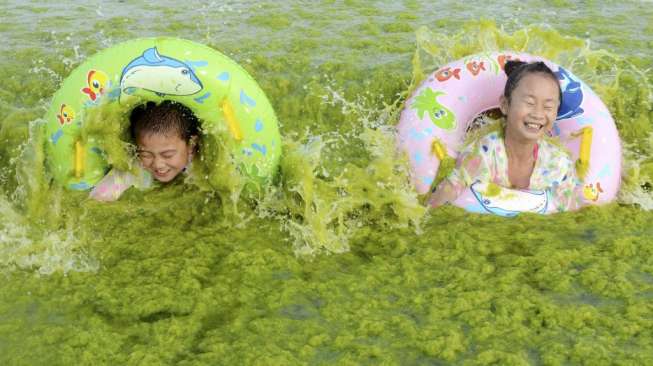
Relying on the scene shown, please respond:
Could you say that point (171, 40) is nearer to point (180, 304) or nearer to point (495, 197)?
point (180, 304)

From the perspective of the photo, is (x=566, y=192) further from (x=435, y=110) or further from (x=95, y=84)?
(x=95, y=84)

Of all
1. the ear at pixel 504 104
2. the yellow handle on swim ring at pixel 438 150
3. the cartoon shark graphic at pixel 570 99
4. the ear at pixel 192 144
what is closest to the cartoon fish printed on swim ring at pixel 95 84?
the ear at pixel 192 144

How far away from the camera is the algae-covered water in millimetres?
2850

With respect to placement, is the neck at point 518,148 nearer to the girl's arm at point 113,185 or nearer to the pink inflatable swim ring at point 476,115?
the pink inflatable swim ring at point 476,115

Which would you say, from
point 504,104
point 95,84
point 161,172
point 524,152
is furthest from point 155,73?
point 524,152

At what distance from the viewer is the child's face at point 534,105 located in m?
4.01

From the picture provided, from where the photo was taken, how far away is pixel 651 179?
4328mm

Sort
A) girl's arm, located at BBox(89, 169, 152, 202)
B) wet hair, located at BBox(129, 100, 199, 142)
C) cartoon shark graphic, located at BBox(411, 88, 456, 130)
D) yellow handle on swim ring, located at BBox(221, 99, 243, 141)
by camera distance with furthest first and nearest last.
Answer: cartoon shark graphic, located at BBox(411, 88, 456, 130)
girl's arm, located at BBox(89, 169, 152, 202)
wet hair, located at BBox(129, 100, 199, 142)
yellow handle on swim ring, located at BBox(221, 99, 243, 141)

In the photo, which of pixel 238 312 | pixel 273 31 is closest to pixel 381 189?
pixel 238 312

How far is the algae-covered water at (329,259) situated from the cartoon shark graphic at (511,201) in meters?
0.08

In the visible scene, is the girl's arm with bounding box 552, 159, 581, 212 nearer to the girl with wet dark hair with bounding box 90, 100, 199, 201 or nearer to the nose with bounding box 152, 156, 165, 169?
the girl with wet dark hair with bounding box 90, 100, 199, 201

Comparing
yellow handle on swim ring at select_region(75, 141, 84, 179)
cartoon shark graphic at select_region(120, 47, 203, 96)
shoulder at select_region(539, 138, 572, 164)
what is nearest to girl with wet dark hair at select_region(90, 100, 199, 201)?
yellow handle on swim ring at select_region(75, 141, 84, 179)

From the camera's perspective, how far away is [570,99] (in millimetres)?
4328

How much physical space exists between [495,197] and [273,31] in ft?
10.4
